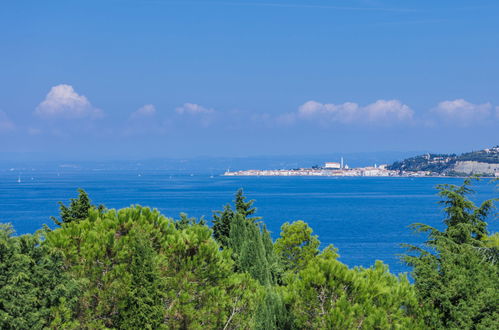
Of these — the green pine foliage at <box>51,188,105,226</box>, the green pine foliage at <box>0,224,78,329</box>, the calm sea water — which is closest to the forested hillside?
the green pine foliage at <box>0,224,78,329</box>

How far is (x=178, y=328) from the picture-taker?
19.8 meters

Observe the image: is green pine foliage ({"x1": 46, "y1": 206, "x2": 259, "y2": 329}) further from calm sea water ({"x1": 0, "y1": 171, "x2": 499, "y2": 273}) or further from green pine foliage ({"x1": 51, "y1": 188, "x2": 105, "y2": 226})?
calm sea water ({"x1": 0, "y1": 171, "x2": 499, "y2": 273})

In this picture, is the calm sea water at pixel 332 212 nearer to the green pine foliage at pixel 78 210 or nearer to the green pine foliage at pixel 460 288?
the green pine foliage at pixel 460 288

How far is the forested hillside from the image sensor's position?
56.7 ft

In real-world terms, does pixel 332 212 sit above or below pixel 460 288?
below

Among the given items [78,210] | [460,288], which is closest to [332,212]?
[78,210]

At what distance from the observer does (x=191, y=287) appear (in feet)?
66.7

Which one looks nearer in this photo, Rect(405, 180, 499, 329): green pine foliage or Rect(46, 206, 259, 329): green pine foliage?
Rect(46, 206, 259, 329): green pine foliage

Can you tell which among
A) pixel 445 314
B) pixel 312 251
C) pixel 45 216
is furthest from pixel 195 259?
pixel 45 216

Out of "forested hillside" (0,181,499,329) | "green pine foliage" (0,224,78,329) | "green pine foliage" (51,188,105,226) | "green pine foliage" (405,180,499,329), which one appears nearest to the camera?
"green pine foliage" (0,224,78,329)

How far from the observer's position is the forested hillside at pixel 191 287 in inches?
681

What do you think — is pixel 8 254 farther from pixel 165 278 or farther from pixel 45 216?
pixel 45 216

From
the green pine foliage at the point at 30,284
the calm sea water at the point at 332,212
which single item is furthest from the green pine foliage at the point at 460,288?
the calm sea water at the point at 332,212

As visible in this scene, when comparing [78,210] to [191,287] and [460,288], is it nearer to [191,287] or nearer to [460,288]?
[191,287]
